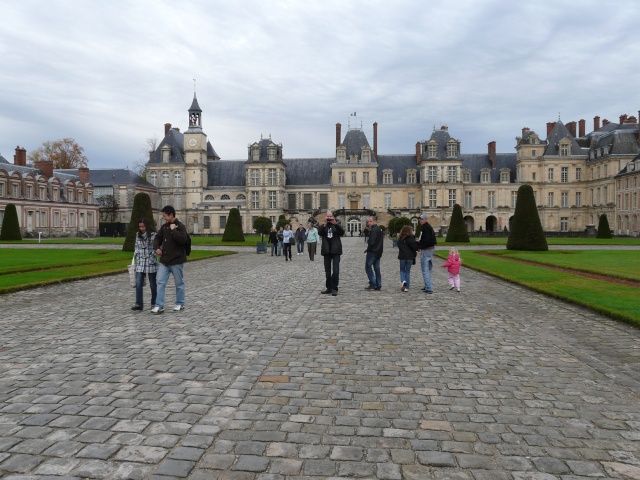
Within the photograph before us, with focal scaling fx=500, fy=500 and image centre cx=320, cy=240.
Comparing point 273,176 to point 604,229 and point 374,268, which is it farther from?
point 374,268

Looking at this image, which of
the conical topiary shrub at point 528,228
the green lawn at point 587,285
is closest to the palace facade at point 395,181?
the conical topiary shrub at point 528,228

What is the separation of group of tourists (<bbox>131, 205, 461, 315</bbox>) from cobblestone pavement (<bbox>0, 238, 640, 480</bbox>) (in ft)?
2.21

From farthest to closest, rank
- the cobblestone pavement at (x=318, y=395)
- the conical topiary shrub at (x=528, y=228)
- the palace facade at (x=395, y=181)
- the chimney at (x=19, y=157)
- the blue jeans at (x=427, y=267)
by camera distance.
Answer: the palace facade at (x=395, y=181), the chimney at (x=19, y=157), the conical topiary shrub at (x=528, y=228), the blue jeans at (x=427, y=267), the cobblestone pavement at (x=318, y=395)

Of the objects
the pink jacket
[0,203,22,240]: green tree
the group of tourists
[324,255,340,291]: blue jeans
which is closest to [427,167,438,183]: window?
[0,203,22,240]: green tree

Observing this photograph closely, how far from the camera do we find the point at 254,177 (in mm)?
68500

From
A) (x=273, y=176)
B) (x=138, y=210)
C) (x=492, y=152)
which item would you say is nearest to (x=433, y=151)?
(x=492, y=152)

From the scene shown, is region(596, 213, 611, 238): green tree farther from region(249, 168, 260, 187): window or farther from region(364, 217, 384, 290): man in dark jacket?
region(249, 168, 260, 187): window

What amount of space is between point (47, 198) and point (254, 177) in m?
25.3

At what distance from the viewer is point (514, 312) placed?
29.0 feet

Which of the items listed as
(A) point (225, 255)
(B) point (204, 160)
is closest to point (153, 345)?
(A) point (225, 255)

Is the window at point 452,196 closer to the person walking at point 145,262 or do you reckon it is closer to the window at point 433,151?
the window at point 433,151

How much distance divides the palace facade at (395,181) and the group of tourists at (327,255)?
181 feet

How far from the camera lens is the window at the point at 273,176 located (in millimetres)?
68312

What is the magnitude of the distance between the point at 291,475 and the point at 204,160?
70424 mm
